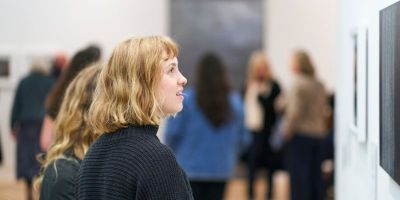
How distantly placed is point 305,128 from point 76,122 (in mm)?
4545

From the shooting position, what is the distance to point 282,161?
29.2 ft

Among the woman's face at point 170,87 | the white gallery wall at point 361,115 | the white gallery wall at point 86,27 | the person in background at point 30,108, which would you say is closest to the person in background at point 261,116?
the person in background at point 30,108

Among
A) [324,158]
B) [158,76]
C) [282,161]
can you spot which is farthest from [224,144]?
[158,76]

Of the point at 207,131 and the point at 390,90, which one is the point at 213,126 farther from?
the point at 390,90

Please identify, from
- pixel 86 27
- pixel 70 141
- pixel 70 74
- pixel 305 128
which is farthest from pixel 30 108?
pixel 70 141

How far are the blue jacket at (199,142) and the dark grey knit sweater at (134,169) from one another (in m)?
3.39

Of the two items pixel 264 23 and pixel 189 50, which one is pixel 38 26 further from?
pixel 264 23

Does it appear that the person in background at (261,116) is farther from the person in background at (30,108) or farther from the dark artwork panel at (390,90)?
the dark artwork panel at (390,90)

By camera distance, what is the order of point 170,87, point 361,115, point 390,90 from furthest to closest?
point 361,115, point 390,90, point 170,87

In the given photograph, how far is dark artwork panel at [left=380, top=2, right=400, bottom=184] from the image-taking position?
2.68 metres

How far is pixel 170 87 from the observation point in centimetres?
252

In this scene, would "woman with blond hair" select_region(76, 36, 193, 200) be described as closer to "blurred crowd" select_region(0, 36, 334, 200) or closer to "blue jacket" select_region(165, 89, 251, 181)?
"blurred crowd" select_region(0, 36, 334, 200)

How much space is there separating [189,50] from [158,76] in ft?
29.3

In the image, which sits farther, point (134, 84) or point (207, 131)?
point (207, 131)
